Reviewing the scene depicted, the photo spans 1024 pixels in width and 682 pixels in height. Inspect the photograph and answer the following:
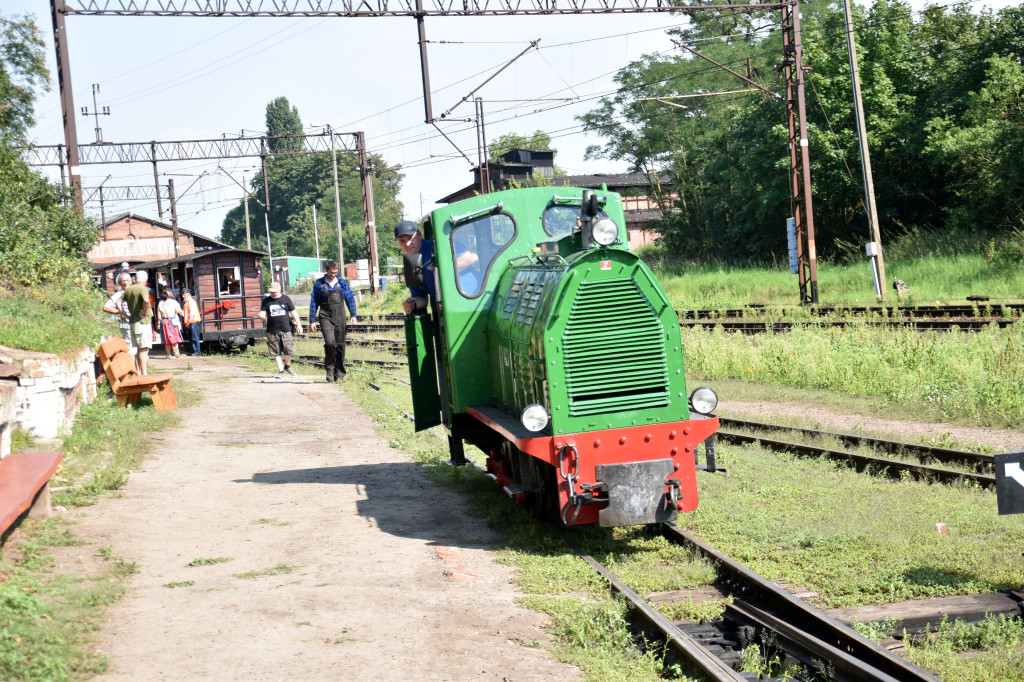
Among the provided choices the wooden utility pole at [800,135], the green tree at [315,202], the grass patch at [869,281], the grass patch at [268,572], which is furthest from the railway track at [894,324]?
the green tree at [315,202]

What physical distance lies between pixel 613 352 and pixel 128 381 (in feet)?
31.5

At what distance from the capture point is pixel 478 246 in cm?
875

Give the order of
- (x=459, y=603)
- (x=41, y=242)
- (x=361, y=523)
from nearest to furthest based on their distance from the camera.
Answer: (x=459, y=603) → (x=361, y=523) → (x=41, y=242)

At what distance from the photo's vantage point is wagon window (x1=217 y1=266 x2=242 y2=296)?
32.7 meters

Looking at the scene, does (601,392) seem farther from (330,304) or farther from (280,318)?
(280,318)

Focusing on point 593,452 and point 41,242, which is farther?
Result: point 41,242

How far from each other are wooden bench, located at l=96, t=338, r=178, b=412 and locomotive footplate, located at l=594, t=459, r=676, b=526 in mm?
9519

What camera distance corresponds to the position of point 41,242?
21.8 m

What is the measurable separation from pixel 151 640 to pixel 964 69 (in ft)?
122

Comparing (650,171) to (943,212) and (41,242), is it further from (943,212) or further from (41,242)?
(41,242)

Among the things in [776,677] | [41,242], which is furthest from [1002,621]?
[41,242]

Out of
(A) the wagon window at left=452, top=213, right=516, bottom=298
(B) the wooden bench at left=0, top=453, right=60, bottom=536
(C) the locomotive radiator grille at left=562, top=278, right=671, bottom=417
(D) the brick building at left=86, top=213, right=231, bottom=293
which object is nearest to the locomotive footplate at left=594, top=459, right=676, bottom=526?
(C) the locomotive radiator grille at left=562, top=278, right=671, bottom=417

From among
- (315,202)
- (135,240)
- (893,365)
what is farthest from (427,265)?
(315,202)

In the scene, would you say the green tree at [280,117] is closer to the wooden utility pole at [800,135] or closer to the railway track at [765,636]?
the wooden utility pole at [800,135]
